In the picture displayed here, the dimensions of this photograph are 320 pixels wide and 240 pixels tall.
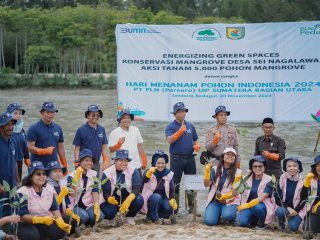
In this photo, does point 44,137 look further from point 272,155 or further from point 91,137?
point 272,155

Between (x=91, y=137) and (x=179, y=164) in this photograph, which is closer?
(x=91, y=137)

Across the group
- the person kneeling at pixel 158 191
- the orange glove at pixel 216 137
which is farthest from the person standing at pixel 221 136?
the person kneeling at pixel 158 191

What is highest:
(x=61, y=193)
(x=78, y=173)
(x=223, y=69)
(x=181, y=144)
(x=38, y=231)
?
(x=223, y=69)

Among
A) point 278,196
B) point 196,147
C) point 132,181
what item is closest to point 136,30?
point 196,147

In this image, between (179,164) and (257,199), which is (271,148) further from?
(179,164)

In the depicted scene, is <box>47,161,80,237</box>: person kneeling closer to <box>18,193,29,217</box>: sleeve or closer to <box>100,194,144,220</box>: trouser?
<box>18,193,29,217</box>: sleeve

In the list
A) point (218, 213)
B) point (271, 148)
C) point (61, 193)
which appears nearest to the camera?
point (61, 193)

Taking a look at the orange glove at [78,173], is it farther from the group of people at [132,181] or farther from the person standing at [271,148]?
the person standing at [271,148]

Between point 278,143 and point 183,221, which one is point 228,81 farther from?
point 183,221

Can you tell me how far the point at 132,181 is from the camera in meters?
6.68

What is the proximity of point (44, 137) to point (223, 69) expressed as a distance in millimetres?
3538

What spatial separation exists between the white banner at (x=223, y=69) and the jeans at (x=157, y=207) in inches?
108

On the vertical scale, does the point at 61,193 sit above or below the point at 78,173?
below

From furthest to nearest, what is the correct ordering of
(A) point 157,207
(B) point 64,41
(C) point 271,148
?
1. (B) point 64,41
2. (C) point 271,148
3. (A) point 157,207
